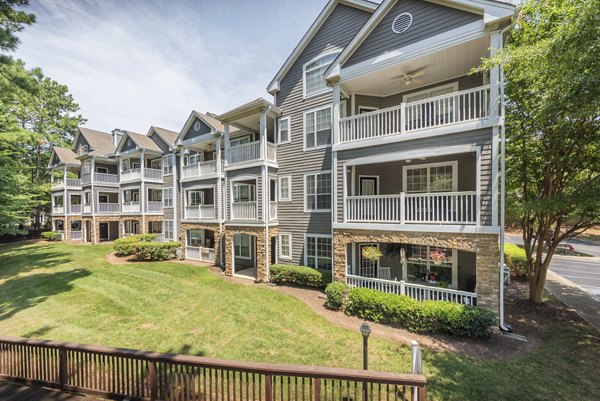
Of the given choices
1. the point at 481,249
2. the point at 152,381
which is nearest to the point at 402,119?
the point at 481,249

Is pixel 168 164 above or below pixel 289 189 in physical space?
above

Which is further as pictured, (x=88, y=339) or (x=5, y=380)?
(x=88, y=339)

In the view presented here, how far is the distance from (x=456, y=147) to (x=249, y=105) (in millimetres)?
9763

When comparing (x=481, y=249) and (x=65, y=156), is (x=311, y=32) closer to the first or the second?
(x=481, y=249)

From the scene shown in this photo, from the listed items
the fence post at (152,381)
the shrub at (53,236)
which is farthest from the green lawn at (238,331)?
the shrub at (53,236)

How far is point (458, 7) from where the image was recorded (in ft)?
26.8

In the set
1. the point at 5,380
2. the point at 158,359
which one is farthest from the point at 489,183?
the point at 5,380

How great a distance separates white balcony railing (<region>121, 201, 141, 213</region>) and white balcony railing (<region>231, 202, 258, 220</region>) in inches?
564

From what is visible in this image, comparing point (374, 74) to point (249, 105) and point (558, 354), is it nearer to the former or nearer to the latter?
point (249, 105)

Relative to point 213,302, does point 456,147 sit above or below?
above

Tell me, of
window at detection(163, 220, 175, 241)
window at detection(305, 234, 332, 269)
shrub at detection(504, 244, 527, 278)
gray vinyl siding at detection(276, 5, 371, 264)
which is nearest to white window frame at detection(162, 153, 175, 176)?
window at detection(163, 220, 175, 241)

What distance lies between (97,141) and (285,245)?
29.4 metres

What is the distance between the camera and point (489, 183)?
7656 mm

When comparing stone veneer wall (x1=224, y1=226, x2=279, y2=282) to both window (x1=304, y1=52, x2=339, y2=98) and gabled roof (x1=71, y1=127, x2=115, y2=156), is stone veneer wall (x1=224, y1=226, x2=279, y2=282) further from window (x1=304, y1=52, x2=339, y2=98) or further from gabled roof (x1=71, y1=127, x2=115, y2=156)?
gabled roof (x1=71, y1=127, x2=115, y2=156)
